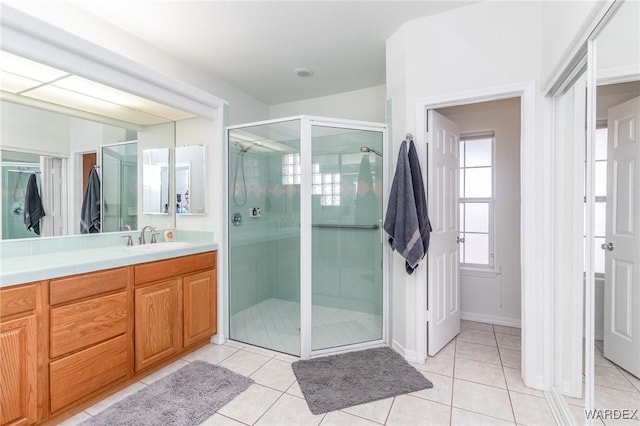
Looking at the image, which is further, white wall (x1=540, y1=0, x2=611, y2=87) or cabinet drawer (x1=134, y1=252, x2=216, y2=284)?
cabinet drawer (x1=134, y1=252, x2=216, y2=284)

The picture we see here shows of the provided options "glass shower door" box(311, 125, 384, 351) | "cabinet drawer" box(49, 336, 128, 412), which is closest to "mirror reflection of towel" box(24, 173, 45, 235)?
"cabinet drawer" box(49, 336, 128, 412)

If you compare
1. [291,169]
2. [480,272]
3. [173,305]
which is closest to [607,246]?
[480,272]

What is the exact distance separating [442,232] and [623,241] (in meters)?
1.42

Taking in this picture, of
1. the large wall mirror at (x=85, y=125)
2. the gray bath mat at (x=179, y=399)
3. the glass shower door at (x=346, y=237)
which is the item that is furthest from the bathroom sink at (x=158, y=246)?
the glass shower door at (x=346, y=237)

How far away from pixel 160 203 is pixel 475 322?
140 inches

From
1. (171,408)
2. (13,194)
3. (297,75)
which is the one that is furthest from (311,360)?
(297,75)

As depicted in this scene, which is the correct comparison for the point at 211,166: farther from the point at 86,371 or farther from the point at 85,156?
the point at 86,371

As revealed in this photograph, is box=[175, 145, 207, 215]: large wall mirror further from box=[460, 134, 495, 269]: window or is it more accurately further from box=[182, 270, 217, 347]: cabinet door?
box=[460, 134, 495, 269]: window

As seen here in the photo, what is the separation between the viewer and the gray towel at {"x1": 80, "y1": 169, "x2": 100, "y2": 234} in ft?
7.77

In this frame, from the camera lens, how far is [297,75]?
10.7 feet

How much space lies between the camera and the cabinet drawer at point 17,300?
57.6 inches

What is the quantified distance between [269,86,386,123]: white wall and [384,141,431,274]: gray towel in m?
1.43

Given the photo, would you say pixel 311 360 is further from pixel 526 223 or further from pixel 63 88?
pixel 63 88

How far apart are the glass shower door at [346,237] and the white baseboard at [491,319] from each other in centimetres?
122
